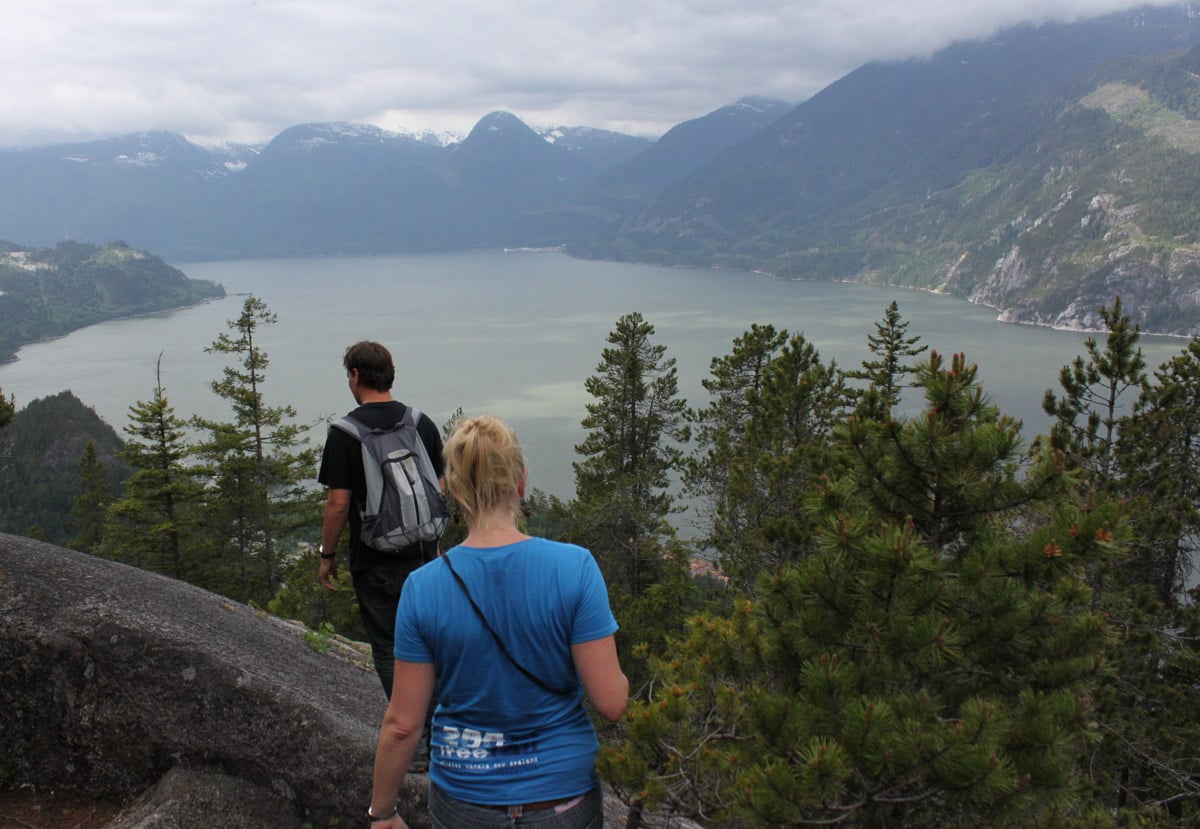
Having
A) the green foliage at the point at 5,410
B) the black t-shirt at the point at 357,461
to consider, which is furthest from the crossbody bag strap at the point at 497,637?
A: the green foliage at the point at 5,410


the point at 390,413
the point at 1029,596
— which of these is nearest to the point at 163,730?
the point at 390,413

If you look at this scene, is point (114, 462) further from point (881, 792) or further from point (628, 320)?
point (881, 792)

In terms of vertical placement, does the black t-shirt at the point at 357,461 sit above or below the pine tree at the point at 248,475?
above

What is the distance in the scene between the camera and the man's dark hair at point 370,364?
4.00 metres

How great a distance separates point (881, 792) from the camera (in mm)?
3236

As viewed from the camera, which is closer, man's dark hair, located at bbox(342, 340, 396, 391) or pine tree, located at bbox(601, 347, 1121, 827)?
pine tree, located at bbox(601, 347, 1121, 827)

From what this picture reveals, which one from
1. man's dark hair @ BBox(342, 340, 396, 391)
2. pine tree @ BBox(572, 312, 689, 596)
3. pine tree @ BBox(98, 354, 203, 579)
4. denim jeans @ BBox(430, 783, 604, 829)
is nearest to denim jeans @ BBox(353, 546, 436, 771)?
man's dark hair @ BBox(342, 340, 396, 391)

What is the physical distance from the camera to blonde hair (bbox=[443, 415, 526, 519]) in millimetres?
2363

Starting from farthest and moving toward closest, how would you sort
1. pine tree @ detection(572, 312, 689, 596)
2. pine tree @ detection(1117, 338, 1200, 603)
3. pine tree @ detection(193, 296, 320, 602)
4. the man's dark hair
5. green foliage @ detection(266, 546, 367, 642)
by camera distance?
pine tree @ detection(193, 296, 320, 602) < pine tree @ detection(572, 312, 689, 596) < green foliage @ detection(266, 546, 367, 642) < pine tree @ detection(1117, 338, 1200, 603) < the man's dark hair

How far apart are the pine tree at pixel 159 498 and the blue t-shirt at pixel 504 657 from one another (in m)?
23.8

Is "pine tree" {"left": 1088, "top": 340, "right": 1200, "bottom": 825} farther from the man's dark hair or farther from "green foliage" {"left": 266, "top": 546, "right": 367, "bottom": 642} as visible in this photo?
"green foliage" {"left": 266, "top": 546, "right": 367, "bottom": 642}

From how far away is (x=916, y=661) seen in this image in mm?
3414

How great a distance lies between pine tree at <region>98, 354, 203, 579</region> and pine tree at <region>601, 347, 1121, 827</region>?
23.4 meters

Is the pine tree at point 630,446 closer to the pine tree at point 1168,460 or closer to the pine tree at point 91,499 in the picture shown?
the pine tree at point 1168,460
